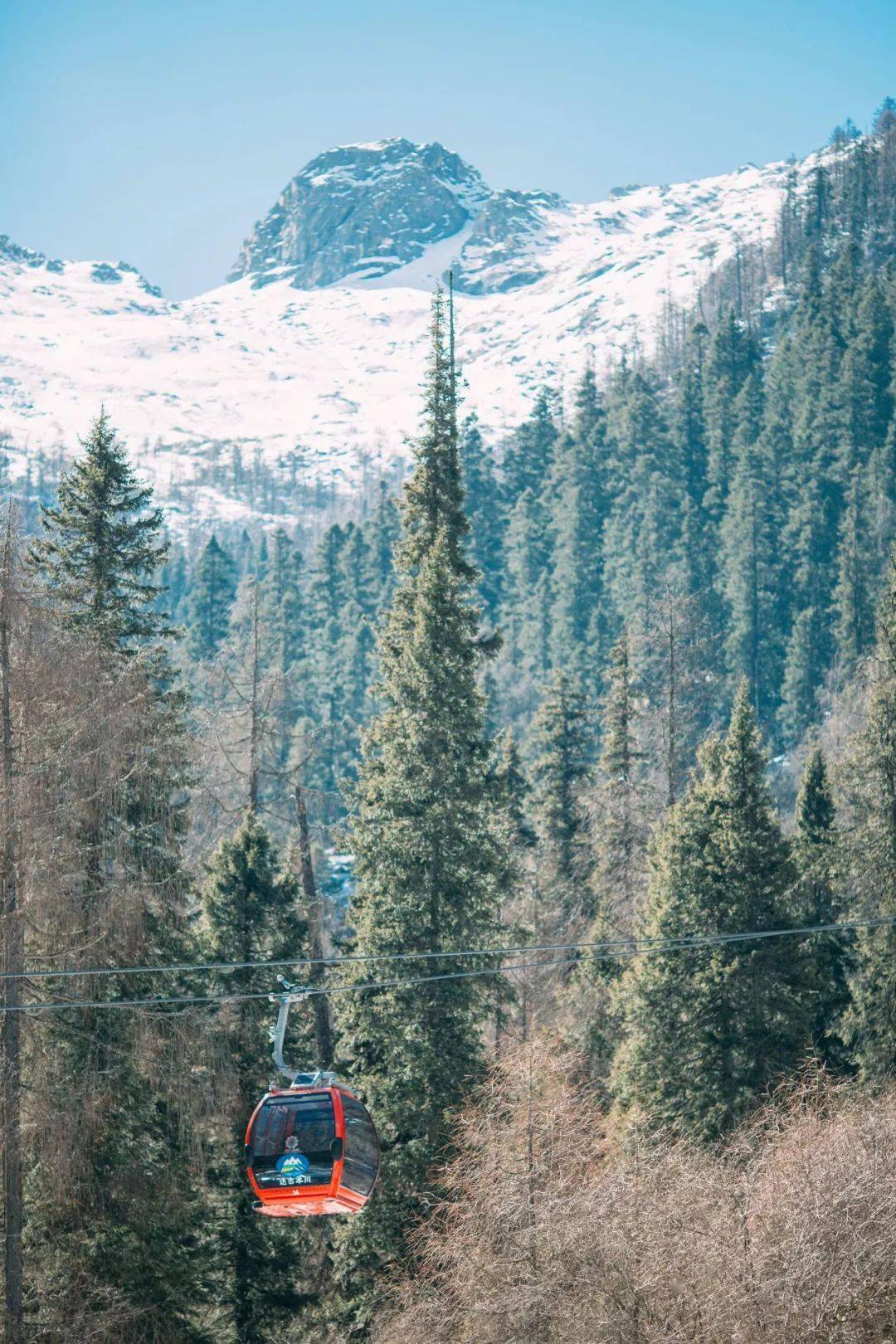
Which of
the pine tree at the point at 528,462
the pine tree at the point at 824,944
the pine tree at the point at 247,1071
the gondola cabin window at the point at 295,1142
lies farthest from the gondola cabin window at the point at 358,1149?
the pine tree at the point at 528,462

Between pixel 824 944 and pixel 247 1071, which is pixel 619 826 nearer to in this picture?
pixel 824 944

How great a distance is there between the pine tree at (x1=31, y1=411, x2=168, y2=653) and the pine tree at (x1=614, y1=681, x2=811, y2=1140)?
1400 centimetres

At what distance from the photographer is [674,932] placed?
39875 mm

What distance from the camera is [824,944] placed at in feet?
148

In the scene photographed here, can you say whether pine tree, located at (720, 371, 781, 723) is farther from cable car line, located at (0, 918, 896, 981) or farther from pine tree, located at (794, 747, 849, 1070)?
cable car line, located at (0, 918, 896, 981)

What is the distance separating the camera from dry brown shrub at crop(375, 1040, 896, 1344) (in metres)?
24.4

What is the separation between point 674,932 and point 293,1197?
18347 mm

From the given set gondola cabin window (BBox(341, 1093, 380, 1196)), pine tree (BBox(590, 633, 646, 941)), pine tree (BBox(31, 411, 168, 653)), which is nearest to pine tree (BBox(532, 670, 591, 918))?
pine tree (BBox(590, 633, 646, 941))

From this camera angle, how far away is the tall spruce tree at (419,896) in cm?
3456

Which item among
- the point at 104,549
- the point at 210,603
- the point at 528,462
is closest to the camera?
the point at 104,549

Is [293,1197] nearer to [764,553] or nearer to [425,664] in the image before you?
[425,664]

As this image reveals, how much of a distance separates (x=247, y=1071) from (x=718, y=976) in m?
11.5

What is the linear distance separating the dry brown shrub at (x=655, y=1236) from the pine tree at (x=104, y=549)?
38.3 feet

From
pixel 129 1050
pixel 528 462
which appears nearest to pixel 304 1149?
pixel 129 1050
